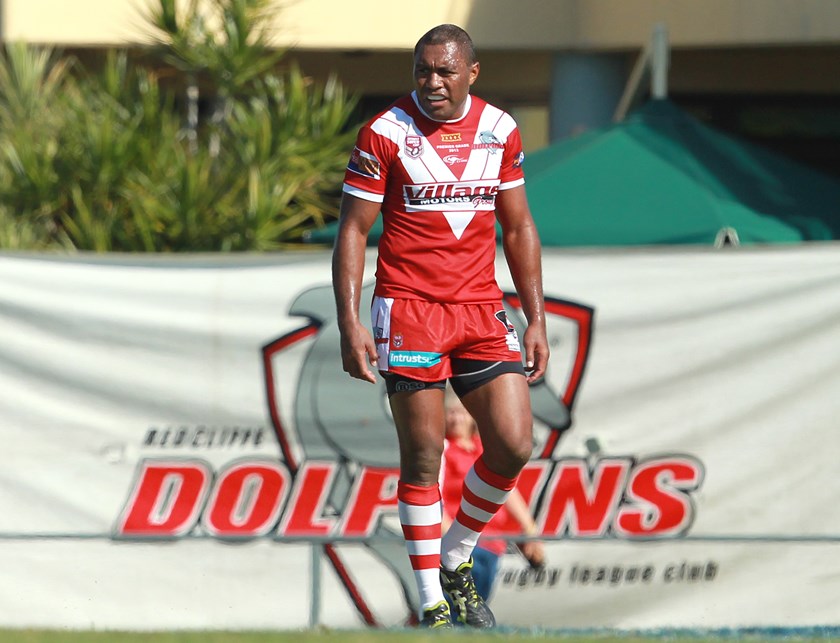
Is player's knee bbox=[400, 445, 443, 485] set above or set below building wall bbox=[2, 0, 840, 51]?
below

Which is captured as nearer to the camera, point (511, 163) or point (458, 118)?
point (458, 118)

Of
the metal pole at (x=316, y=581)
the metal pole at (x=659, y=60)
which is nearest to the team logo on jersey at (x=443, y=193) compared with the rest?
the metal pole at (x=316, y=581)

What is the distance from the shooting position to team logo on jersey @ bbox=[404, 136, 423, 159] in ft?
16.1

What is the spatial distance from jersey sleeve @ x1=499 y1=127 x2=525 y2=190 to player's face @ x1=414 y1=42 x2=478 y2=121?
0.87 feet

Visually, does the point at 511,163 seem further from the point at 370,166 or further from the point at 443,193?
the point at 370,166

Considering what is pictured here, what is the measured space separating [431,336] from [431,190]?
1.62 feet

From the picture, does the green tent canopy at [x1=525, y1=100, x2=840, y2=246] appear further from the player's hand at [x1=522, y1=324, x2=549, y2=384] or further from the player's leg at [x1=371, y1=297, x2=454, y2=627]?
the player's leg at [x1=371, y1=297, x2=454, y2=627]

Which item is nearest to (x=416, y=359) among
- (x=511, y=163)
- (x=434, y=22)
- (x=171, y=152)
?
(x=511, y=163)

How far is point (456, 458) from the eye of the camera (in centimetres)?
697

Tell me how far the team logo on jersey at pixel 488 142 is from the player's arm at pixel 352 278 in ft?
1.34

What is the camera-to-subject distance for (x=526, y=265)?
518 cm

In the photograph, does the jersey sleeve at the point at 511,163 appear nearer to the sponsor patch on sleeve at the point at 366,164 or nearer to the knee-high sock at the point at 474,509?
the sponsor patch on sleeve at the point at 366,164

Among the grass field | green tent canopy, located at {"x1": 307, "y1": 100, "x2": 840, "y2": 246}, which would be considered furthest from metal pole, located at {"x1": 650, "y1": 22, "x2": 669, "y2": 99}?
the grass field

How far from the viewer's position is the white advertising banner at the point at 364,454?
6910 mm
